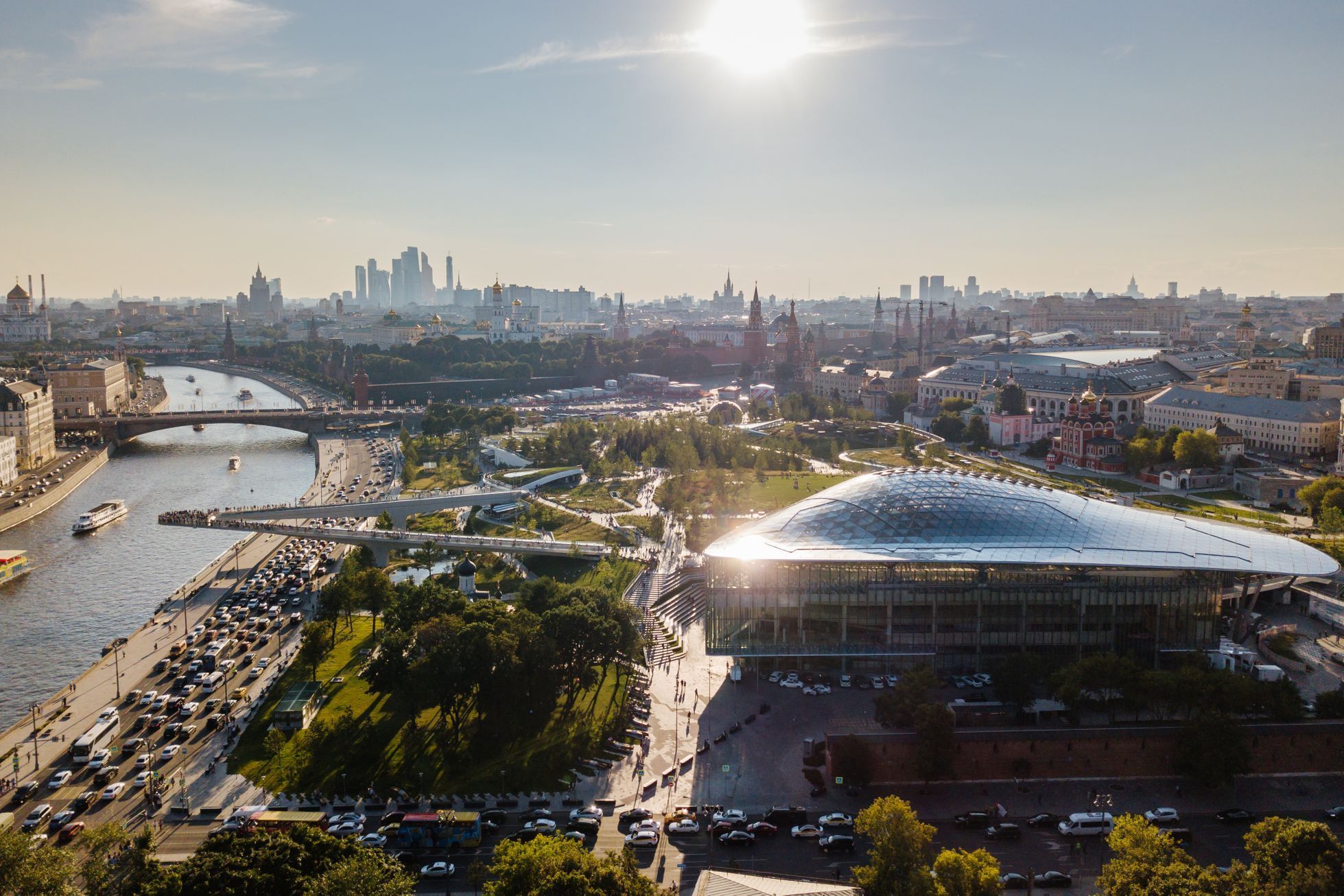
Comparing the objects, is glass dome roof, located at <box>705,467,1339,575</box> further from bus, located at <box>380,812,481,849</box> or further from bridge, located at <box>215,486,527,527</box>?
bridge, located at <box>215,486,527,527</box>

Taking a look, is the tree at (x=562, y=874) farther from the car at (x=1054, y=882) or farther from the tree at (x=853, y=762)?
the car at (x=1054, y=882)

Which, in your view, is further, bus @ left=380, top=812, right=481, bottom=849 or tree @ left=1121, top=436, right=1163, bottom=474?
tree @ left=1121, top=436, right=1163, bottom=474

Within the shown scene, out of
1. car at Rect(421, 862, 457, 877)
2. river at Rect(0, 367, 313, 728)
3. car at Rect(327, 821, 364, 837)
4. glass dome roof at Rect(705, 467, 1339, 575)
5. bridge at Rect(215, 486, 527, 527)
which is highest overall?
glass dome roof at Rect(705, 467, 1339, 575)

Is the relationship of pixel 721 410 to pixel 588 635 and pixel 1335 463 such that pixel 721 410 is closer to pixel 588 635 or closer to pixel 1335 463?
pixel 1335 463

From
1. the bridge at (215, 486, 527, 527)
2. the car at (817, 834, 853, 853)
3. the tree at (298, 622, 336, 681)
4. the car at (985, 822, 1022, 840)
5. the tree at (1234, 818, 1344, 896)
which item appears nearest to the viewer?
the tree at (1234, 818, 1344, 896)

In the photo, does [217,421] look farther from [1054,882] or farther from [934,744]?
[1054,882]

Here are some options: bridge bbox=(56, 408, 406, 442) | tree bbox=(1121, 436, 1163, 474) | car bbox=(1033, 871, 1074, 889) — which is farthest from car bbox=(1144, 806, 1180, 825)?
bridge bbox=(56, 408, 406, 442)

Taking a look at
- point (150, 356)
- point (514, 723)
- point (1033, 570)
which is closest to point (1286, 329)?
point (1033, 570)
